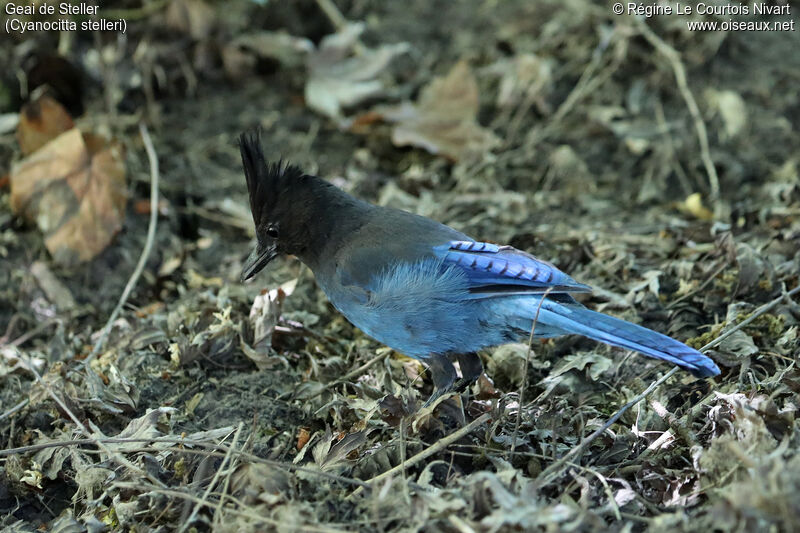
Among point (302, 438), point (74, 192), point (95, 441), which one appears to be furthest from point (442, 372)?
point (74, 192)

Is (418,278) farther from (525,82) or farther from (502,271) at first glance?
(525,82)

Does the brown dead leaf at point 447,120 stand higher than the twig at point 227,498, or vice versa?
the brown dead leaf at point 447,120

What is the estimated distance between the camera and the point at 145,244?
15.1 ft

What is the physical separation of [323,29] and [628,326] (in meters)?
3.89

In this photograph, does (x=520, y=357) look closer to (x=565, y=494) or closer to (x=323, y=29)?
(x=565, y=494)

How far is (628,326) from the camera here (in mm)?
2873

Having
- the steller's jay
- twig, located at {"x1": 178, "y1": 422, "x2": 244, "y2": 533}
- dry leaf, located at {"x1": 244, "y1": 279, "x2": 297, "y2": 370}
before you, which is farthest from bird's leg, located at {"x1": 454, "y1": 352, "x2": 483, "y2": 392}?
twig, located at {"x1": 178, "y1": 422, "x2": 244, "y2": 533}

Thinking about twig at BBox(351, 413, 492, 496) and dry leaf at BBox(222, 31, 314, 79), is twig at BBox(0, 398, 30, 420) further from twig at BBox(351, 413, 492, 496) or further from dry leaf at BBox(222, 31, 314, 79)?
dry leaf at BBox(222, 31, 314, 79)

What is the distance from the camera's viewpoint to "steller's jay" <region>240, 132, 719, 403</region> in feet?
10.1

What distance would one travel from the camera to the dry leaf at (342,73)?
5.60 m

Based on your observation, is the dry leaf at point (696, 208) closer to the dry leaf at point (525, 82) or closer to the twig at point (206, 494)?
the dry leaf at point (525, 82)

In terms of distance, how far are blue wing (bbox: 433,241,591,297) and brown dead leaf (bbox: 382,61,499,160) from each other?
1.98m

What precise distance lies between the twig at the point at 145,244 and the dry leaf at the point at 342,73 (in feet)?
3.54

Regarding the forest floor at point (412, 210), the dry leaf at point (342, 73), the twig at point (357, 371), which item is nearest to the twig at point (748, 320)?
the forest floor at point (412, 210)
